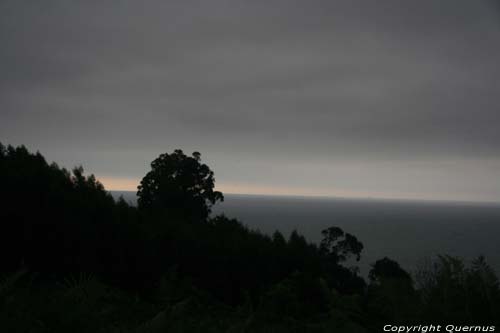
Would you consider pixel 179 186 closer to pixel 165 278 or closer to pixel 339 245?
pixel 339 245

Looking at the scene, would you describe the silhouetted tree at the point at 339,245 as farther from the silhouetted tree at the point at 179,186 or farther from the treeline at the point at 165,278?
the silhouetted tree at the point at 179,186

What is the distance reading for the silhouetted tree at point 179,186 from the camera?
98.4ft

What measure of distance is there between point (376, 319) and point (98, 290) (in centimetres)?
347

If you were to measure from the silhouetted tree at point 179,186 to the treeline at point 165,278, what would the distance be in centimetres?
602

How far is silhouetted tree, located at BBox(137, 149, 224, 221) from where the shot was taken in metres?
30.0

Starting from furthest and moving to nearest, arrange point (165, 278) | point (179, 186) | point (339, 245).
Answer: point (339, 245) < point (179, 186) < point (165, 278)

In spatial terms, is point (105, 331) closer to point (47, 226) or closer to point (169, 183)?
point (47, 226)

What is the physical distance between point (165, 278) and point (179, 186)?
913 inches

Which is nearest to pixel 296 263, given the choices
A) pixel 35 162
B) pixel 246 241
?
pixel 246 241

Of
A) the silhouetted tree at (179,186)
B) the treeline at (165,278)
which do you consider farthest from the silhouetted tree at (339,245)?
the silhouetted tree at (179,186)

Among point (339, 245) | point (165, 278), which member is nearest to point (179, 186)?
point (339, 245)

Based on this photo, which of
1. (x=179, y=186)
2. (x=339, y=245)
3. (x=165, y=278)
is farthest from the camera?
(x=339, y=245)

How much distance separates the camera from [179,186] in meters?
30.7

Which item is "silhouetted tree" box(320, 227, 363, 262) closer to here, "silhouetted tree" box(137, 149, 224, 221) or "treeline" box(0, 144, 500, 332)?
"treeline" box(0, 144, 500, 332)
